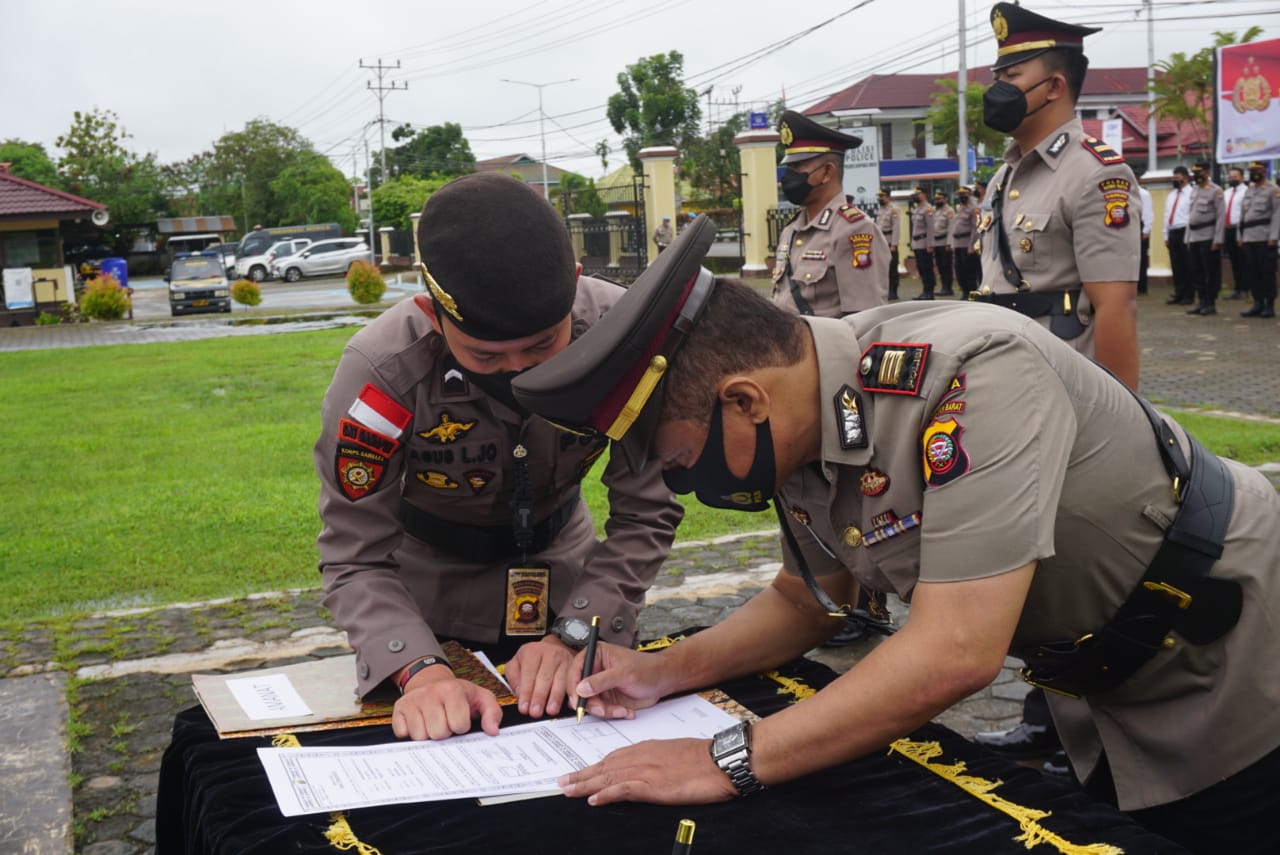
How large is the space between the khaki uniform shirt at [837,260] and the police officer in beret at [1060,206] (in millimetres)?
1904

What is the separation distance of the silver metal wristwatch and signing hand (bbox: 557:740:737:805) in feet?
0.03

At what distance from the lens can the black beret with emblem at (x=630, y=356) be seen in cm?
161

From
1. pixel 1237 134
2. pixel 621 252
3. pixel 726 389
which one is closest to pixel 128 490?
pixel 726 389

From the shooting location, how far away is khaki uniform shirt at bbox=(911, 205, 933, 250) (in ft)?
69.8

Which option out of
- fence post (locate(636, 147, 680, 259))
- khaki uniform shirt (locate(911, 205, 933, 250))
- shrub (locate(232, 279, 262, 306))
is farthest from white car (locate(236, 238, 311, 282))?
khaki uniform shirt (locate(911, 205, 933, 250))

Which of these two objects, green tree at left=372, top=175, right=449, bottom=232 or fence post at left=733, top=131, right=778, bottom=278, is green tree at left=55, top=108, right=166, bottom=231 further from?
fence post at left=733, top=131, right=778, bottom=278

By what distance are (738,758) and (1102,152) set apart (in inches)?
132

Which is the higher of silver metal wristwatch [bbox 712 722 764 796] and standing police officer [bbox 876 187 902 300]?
standing police officer [bbox 876 187 902 300]

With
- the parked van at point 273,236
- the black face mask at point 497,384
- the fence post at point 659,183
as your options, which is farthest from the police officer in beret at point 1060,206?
the parked van at point 273,236

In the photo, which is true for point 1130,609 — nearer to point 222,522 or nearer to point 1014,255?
point 1014,255

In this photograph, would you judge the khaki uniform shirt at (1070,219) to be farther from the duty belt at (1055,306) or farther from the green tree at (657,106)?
the green tree at (657,106)

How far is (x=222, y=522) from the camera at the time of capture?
6.72m

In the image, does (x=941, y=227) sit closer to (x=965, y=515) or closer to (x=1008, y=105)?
(x=1008, y=105)

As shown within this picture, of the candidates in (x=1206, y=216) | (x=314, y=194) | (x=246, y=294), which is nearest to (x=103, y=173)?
(x=314, y=194)
